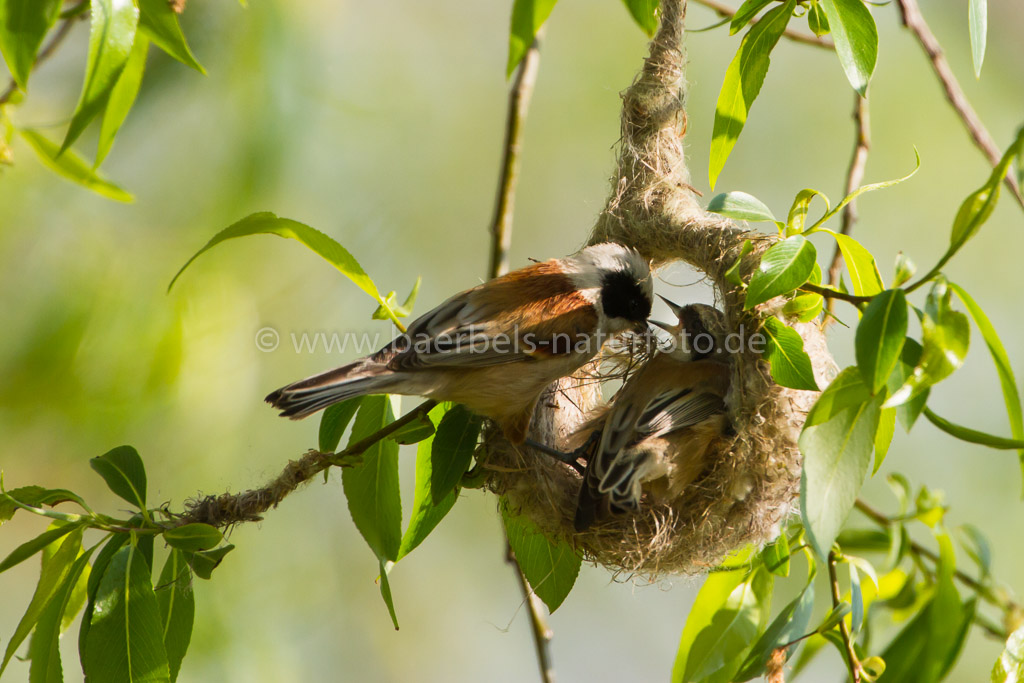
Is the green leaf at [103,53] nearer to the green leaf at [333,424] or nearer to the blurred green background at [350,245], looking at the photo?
the green leaf at [333,424]

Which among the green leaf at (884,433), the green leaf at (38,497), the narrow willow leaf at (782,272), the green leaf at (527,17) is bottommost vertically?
the green leaf at (884,433)

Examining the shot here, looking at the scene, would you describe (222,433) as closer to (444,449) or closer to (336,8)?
(444,449)

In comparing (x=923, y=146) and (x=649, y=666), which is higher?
(x=923, y=146)

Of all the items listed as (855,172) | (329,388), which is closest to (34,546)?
(329,388)

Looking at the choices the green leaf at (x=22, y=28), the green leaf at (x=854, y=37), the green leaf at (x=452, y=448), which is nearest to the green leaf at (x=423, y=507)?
the green leaf at (x=452, y=448)

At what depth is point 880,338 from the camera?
127cm

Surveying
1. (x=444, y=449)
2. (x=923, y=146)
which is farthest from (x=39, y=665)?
(x=923, y=146)

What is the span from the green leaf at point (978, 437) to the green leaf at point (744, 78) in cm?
69

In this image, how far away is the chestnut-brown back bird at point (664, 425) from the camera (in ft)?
7.16

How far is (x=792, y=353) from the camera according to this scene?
1.70 m

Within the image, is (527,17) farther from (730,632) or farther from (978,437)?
(730,632)

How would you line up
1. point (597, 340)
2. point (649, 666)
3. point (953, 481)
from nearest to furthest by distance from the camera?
point (597, 340)
point (953, 481)
point (649, 666)

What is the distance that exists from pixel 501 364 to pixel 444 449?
0.30 meters

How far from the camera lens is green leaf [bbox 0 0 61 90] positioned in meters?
1.45
